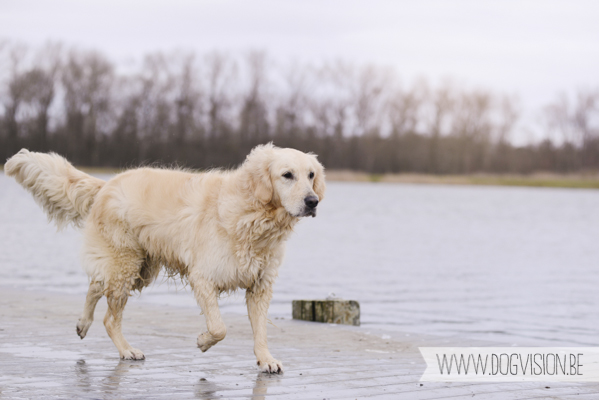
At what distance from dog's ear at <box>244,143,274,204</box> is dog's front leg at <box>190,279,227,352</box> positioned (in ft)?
2.81

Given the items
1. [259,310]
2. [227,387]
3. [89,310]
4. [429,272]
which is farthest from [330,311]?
[429,272]

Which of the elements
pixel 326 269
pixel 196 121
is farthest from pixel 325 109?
pixel 326 269

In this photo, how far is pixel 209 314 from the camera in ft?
18.9

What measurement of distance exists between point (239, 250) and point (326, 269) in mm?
12020

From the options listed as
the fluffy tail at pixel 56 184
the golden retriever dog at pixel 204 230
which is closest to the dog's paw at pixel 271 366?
the golden retriever dog at pixel 204 230

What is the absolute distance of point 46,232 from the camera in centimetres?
2477

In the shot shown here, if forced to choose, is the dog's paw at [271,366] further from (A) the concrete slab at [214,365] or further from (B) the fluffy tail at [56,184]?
(B) the fluffy tail at [56,184]

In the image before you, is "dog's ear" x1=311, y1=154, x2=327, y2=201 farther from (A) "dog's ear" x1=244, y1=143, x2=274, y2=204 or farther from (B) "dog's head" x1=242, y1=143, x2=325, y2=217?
(A) "dog's ear" x1=244, y1=143, x2=274, y2=204

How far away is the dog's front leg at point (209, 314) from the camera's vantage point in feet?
18.6

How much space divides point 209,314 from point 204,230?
0.71 meters

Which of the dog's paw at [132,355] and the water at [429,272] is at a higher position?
the dog's paw at [132,355]

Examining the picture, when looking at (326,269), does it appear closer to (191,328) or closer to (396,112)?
(191,328)

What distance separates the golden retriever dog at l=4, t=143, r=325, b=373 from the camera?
18.8ft

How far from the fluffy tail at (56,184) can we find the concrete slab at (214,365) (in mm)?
1197
